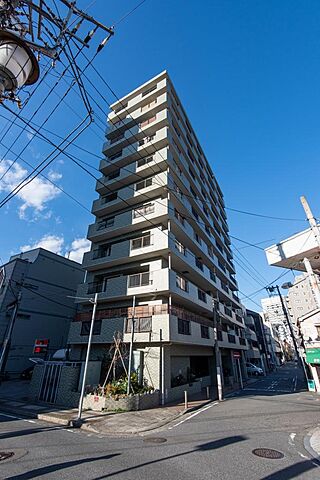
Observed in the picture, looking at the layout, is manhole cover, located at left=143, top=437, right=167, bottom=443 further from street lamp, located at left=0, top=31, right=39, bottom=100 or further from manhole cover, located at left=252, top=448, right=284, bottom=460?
street lamp, located at left=0, top=31, right=39, bottom=100

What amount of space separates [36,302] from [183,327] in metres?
18.9

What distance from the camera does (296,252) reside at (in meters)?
13.2

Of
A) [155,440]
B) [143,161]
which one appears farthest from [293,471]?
[143,161]

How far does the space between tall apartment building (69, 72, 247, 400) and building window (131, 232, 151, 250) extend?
0.08m

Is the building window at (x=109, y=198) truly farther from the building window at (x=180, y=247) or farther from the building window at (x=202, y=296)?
the building window at (x=202, y=296)

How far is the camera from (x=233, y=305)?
34.5 meters

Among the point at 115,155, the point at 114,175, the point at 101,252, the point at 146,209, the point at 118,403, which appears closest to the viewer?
the point at 118,403

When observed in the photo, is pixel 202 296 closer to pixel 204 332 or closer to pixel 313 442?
pixel 204 332

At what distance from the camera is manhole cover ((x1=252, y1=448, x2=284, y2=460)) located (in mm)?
5809

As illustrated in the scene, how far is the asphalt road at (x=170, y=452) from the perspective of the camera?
484cm

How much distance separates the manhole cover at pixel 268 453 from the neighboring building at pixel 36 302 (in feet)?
73.2

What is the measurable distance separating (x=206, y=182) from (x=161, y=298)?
843 inches

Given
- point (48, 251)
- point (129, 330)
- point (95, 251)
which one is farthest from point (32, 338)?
point (129, 330)

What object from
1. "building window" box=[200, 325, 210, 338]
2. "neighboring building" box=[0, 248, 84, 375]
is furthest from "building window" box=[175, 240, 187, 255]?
"neighboring building" box=[0, 248, 84, 375]
